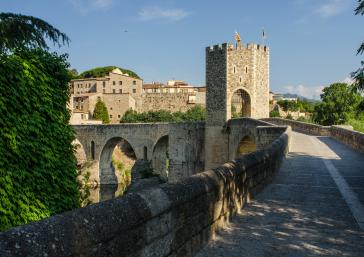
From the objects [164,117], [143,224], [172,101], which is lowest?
[143,224]

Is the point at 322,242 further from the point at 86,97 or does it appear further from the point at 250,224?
the point at 86,97

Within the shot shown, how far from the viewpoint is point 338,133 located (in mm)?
21016

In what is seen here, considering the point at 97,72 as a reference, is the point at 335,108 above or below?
below

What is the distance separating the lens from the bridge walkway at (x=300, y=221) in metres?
4.61

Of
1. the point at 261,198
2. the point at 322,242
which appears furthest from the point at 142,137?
the point at 322,242

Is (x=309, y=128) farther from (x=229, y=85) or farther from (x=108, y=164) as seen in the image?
(x=108, y=164)

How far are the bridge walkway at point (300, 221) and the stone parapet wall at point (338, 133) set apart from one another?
6129 millimetres

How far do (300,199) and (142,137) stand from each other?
33.4m

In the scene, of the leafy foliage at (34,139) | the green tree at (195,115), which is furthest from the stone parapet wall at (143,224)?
the green tree at (195,115)

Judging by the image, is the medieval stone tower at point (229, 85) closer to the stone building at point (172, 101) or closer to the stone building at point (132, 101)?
the stone building at point (132, 101)

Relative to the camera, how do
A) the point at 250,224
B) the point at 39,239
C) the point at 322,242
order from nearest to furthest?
1. the point at 39,239
2. the point at 322,242
3. the point at 250,224

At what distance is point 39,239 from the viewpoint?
7.70ft

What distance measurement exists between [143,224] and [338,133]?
64.1 feet

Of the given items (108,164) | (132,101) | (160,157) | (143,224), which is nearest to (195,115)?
(132,101)
